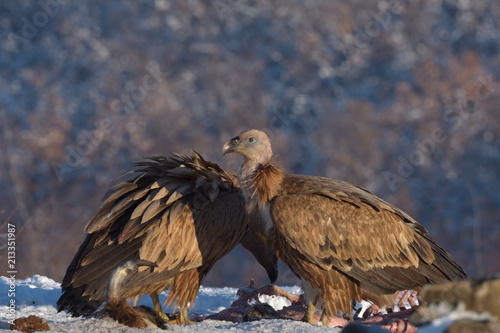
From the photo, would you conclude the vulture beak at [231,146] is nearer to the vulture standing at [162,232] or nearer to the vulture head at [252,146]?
the vulture head at [252,146]

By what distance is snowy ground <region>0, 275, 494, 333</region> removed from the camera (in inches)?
163

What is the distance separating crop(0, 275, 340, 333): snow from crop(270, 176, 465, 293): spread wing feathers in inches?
36.1

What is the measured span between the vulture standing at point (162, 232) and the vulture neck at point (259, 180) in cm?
29

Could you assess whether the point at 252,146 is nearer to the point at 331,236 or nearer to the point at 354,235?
the point at 331,236

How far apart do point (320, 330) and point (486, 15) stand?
4857 centimetres

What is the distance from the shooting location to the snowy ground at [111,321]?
414cm

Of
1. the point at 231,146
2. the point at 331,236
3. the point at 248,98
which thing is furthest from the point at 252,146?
the point at 248,98

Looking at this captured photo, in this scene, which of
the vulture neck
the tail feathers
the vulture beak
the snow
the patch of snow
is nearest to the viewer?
the snow

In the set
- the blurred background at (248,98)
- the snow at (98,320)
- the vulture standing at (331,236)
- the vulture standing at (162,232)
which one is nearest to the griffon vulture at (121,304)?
the snow at (98,320)

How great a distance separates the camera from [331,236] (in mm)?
6145

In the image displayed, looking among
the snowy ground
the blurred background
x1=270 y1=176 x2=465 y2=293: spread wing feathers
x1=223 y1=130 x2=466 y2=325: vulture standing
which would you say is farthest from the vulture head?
the blurred background

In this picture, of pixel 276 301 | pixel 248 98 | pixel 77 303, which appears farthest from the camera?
pixel 248 98

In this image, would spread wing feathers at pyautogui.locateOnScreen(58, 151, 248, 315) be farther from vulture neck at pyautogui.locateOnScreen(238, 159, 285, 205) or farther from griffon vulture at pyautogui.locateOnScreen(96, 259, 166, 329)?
griffon vulture at pyautogui.locateOnScreen(96, 259, 166, 329)

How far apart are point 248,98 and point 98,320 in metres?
38.1
